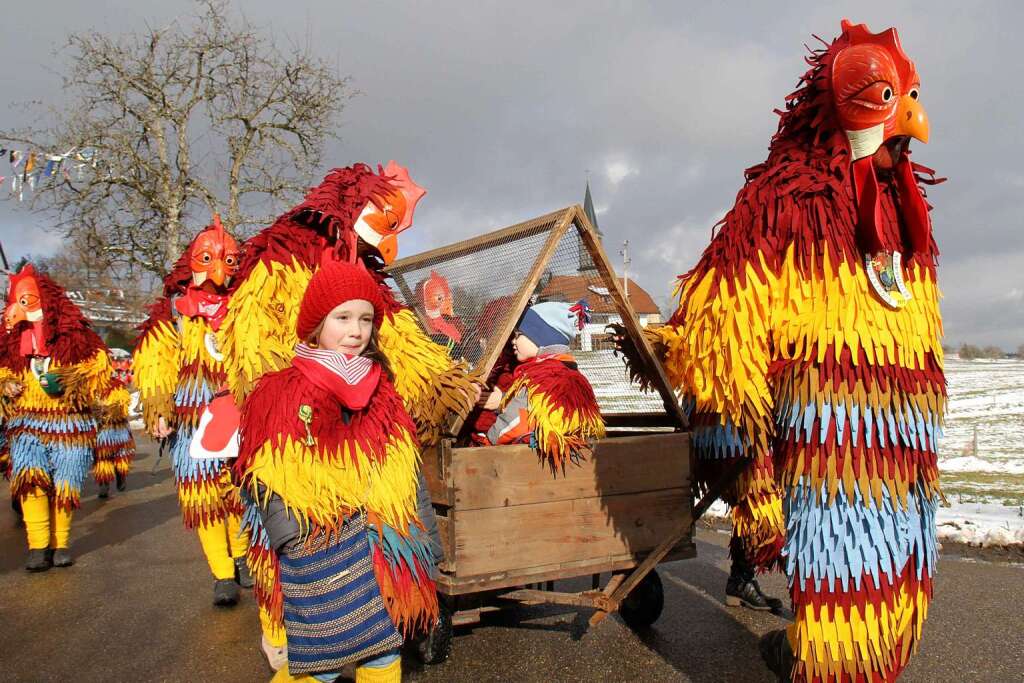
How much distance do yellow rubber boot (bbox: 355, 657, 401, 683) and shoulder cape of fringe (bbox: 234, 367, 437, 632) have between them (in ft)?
0.45

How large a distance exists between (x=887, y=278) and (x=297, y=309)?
6.83 ft

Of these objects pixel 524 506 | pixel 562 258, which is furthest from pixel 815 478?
pixel 562 258

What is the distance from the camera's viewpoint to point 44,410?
536cm

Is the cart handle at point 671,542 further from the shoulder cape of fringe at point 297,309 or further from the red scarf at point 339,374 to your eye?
the red scarf at point 339,374

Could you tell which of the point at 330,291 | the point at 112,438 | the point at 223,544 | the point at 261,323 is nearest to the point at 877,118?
A: the point at 330,291

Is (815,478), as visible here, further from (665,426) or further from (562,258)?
(665,426)

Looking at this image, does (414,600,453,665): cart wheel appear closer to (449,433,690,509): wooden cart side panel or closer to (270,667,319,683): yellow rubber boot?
(449,433,690,509): wooden cart side panel

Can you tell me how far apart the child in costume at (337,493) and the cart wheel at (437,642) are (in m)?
1.05

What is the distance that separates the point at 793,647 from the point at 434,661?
6.02 ft

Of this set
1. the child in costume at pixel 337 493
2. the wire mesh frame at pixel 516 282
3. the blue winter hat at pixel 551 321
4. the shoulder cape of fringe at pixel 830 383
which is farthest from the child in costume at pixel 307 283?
the shoulder cape of fringe at pixel 830 383

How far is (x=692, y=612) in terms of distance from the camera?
412 cm

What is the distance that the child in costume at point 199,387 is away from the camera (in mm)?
4199

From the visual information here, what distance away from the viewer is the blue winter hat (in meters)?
3.42

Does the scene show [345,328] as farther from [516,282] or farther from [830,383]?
[830,383]
